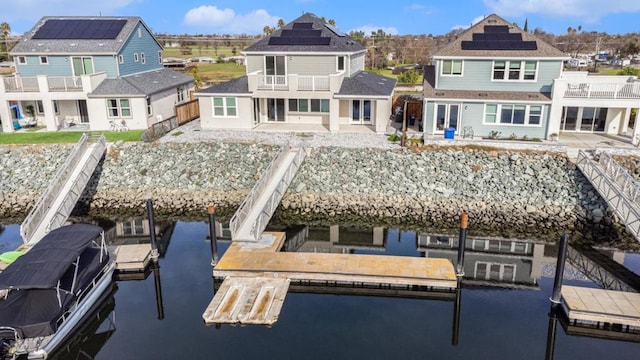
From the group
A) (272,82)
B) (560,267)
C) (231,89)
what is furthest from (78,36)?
(560,267)

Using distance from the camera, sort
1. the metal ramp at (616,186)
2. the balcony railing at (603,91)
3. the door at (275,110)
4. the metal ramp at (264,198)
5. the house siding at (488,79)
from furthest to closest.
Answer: the door at (275,110) < the house siding at (488,79) < the balcony railing at (603,91) < the metal ramp at (264,198) < the metal ramp at (616,186)

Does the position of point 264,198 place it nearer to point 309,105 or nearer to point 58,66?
point 309,105

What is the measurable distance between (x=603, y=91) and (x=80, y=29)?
35822 mm

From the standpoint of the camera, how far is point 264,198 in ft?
76.1

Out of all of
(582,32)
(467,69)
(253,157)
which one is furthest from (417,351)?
(582,32)

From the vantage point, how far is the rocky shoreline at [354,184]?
24.1m

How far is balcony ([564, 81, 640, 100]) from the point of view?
2773 centimetres

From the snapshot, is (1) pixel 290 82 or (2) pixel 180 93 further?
(2) pixel 180 93

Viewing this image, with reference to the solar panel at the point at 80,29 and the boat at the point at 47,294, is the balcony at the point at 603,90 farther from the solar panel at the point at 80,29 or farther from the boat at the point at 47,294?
the solar panel at the point at 80,29

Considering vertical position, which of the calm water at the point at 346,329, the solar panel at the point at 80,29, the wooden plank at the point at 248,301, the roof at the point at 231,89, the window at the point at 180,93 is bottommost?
the calm water at the point at 346,329

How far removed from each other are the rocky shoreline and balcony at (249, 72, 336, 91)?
4.99 m

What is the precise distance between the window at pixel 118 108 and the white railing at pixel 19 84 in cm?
502

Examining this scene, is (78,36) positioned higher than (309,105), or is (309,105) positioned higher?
(78,36)

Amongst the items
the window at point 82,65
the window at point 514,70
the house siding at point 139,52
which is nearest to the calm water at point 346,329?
the window at point 514,70
